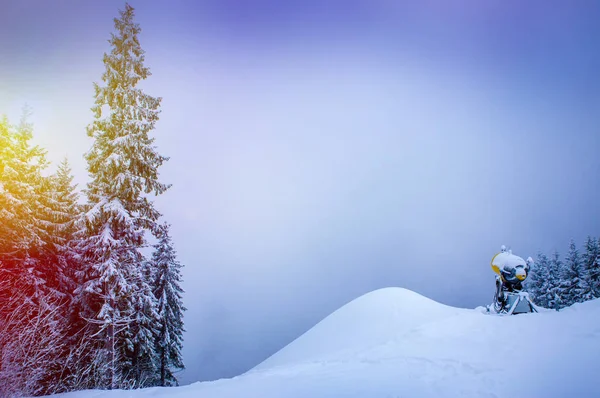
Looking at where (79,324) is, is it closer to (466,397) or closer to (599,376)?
(466,397)

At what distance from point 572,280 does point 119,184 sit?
43.5 m

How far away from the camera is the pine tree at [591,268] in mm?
30391

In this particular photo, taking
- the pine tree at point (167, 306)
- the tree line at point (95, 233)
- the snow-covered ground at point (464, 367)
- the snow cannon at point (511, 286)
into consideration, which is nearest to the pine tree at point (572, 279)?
the snow cannon at point (511, 286)

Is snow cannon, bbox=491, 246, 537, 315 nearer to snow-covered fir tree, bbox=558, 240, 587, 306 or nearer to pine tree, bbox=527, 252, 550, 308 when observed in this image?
snow-covered fir tree, bbox=558, 240, 587, 306

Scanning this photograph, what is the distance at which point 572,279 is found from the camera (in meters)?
33.3

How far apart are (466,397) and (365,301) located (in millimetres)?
15580

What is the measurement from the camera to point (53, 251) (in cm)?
1631

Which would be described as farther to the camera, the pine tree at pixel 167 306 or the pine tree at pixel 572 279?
the pine tree at pixel 572 279

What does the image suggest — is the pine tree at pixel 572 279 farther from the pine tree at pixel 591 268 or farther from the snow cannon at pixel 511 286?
the snow cannon at pixel 511 286

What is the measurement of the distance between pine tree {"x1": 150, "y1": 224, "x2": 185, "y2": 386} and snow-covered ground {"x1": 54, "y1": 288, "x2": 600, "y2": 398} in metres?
14.1

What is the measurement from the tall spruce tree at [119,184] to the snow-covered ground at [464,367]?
16.9 ft

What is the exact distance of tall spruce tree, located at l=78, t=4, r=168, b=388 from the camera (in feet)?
40.8

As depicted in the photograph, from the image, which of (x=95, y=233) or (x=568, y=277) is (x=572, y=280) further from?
(x=95, y=233)

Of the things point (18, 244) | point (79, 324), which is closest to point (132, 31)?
point (18, 244)
